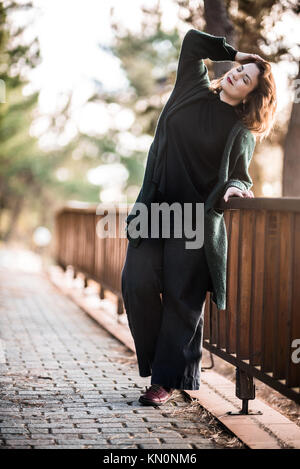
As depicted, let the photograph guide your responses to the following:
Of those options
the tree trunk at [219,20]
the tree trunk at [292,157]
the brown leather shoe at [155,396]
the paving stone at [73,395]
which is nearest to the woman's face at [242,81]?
the brown leather shoe at [155,396]

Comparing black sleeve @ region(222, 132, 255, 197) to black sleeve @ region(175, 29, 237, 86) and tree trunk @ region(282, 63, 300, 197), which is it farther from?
tree trunk @ region(282, 63, 300, 197)

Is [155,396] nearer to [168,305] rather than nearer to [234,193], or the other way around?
[168,305]

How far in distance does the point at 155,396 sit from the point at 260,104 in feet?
5.64

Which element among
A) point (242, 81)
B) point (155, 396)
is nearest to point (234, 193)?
point (242, 81)

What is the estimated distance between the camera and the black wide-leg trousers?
3889 millimetres

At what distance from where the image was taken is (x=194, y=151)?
392 cm

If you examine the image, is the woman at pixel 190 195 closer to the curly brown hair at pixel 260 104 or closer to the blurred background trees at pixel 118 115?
the curly brown hair at pixel 260 104

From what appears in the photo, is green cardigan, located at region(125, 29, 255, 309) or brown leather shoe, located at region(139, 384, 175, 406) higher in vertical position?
green cardigan, located at region(125, 29, 255, 309)

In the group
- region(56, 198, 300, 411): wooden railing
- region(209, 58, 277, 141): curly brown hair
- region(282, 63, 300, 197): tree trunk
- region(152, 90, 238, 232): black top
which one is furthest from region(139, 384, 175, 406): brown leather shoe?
region(282, 63, 300, 197): tree trunk

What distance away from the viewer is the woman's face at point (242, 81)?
12.6 ft

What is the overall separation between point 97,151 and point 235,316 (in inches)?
1201

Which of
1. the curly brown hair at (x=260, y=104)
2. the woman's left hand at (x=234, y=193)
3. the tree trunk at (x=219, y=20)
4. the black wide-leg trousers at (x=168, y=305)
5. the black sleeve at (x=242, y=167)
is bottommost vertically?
the black wide-leg trousers at (x=168, y=305)

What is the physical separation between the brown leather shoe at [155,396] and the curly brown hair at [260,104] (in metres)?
1.53

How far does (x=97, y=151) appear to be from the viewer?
112ft
